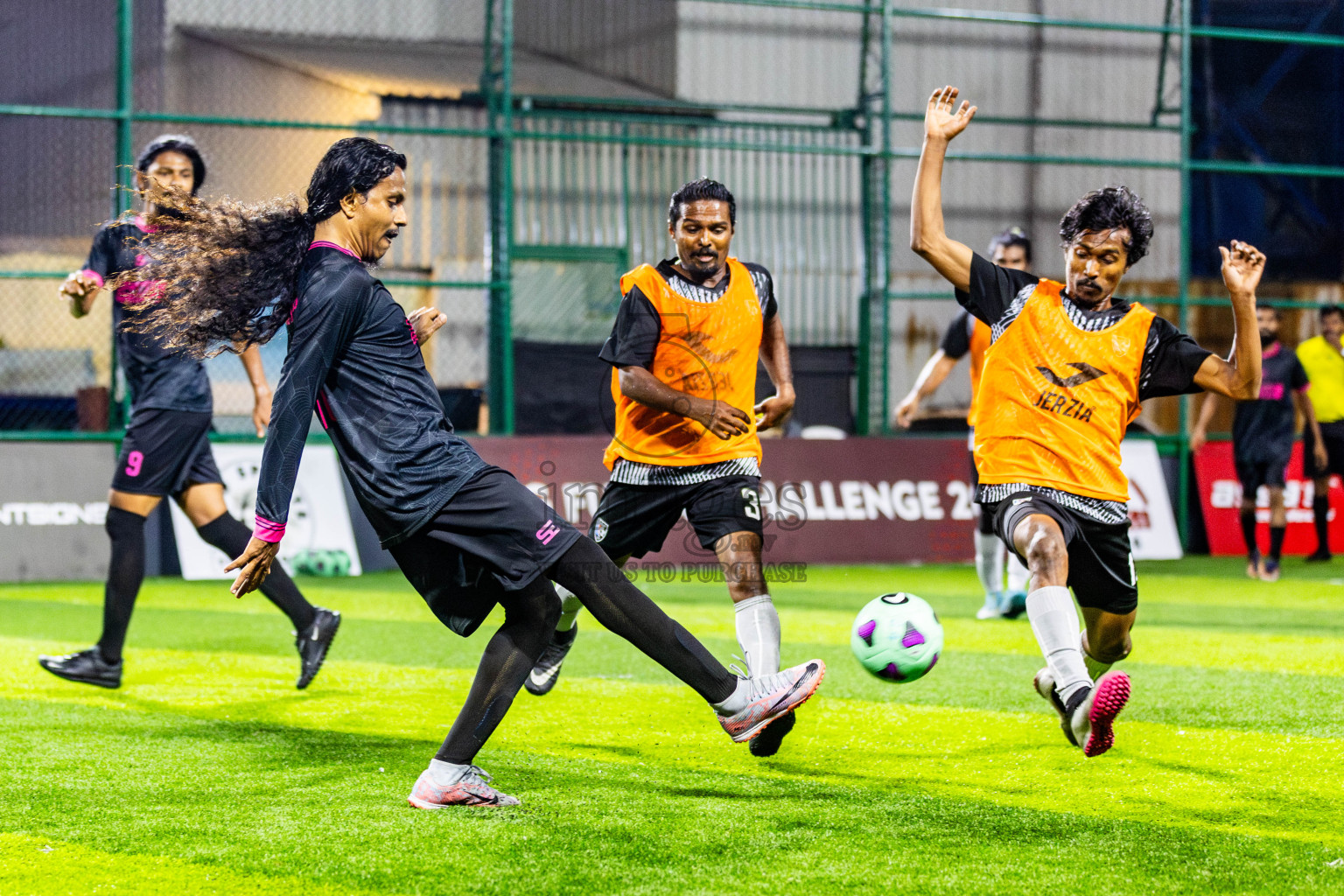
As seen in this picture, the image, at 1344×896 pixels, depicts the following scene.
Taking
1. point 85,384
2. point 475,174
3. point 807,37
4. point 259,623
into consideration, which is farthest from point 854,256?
point 259,623

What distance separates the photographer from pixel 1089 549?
15.9 ft

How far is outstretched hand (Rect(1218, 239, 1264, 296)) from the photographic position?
463cm

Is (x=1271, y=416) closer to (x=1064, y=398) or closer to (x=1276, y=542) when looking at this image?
(x=1276, y=542)

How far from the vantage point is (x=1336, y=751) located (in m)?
5.00

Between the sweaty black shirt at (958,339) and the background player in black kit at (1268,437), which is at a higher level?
the sweaty black shirt at (958,339)

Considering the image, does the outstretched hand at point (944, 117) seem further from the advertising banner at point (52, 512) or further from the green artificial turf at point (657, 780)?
the advertising banner at point (52, 512)

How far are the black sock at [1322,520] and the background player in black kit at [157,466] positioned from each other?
32.3ft

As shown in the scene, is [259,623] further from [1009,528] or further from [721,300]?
[1009,528]

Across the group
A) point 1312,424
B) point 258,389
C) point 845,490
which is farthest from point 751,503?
point 1312,424

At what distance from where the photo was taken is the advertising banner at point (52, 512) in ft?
36.4

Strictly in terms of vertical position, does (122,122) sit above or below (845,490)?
above

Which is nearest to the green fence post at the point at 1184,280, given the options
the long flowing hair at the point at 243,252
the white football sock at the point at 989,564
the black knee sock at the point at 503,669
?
the white football sock at the point at 989,564

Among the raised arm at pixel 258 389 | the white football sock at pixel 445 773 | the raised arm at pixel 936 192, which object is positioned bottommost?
the white football sock at pixel 445 773

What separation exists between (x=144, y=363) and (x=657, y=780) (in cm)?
316
